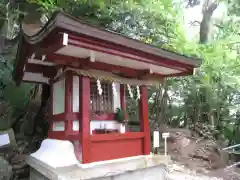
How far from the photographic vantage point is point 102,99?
14.7 feet

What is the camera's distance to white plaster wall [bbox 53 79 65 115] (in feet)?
14.7

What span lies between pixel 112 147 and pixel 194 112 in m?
7.28

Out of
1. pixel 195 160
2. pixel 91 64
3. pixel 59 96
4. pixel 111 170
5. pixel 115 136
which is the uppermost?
pixel 91 64

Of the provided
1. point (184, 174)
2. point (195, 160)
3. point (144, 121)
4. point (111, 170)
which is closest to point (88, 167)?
point (111, 170)

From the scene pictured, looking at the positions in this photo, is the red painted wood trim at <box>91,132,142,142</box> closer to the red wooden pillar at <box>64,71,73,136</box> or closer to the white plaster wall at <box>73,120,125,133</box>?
the white plaster wall at <box>73,120,125,133</box>

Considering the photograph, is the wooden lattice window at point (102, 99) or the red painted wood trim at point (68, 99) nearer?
the red painted wood trim at point (68, 99)

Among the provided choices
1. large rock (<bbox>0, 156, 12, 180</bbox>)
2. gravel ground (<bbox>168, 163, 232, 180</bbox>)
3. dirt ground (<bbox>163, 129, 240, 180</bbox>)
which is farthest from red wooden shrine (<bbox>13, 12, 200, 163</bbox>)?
dirt ground (<bbox>163, 129, 240, 180</bbox>)

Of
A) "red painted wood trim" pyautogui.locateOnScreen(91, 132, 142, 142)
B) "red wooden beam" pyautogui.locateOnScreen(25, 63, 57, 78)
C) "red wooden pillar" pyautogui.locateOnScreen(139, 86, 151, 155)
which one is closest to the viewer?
"red painted wood trim" pyautogui.locateOnScreen(91, 132, 142, 142)

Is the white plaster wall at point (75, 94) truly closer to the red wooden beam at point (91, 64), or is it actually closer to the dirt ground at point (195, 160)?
the red wooden beam at point (91, 64)

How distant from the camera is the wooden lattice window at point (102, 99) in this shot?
436 cm

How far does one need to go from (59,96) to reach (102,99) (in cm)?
90

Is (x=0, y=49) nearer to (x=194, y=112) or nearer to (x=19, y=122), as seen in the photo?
(x=19, y=122)

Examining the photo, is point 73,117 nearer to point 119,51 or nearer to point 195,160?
point 119,51

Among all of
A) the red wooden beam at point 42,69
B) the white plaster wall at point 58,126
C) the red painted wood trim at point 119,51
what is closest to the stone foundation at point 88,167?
the white plaster wall at point 58,126
